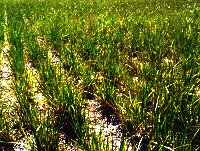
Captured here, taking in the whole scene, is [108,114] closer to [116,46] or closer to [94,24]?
[116,46]

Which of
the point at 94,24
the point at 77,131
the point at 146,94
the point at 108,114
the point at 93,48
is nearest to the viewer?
the point at 77,131

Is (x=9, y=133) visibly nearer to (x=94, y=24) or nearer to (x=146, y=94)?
(x=146, y=94)

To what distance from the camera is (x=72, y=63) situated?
4.82 metres

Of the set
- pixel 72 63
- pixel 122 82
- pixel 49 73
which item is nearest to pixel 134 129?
pixel 122 82

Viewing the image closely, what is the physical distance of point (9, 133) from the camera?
122 inches

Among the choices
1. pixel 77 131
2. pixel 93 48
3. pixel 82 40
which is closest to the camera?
pixel 77 131

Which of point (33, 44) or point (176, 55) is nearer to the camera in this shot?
point (176, 55)

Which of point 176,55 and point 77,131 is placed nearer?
point 77,131

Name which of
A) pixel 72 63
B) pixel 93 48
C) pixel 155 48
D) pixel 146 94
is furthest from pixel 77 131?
pixel 155 48

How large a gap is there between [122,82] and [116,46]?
1880 mm

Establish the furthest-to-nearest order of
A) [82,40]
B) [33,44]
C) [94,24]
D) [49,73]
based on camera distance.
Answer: [94,24]
[82,40]
[33,44]
[49,73]

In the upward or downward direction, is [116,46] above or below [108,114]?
above

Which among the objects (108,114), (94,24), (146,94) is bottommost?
(108,114)

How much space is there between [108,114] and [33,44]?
8.73 ft
